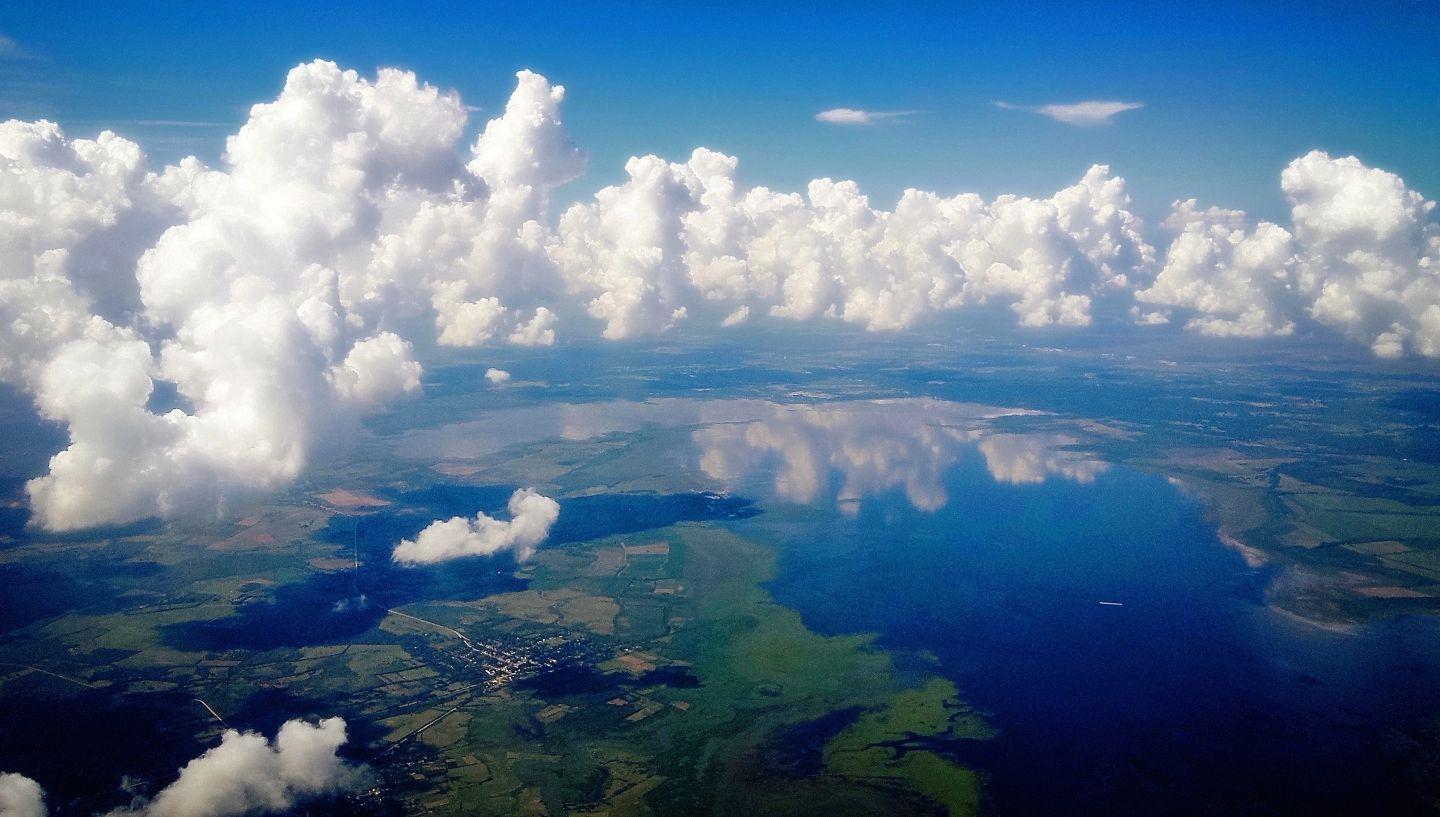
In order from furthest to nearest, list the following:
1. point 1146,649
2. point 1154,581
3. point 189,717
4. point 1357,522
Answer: point 1357,522 < point 1154,581 < point 1146,649 < point 189,717

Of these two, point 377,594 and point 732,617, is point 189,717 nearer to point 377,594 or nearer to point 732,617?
point 377,594

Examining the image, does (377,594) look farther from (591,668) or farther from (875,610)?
(875,610)

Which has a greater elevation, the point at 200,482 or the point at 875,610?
the point at 200,482

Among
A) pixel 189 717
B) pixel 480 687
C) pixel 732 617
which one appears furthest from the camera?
pixel 732 617

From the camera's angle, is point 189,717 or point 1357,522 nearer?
point 189,717

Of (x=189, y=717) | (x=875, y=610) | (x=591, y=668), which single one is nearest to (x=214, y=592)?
(x=189, y=717)

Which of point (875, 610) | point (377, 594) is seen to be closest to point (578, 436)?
point (377, 594)
